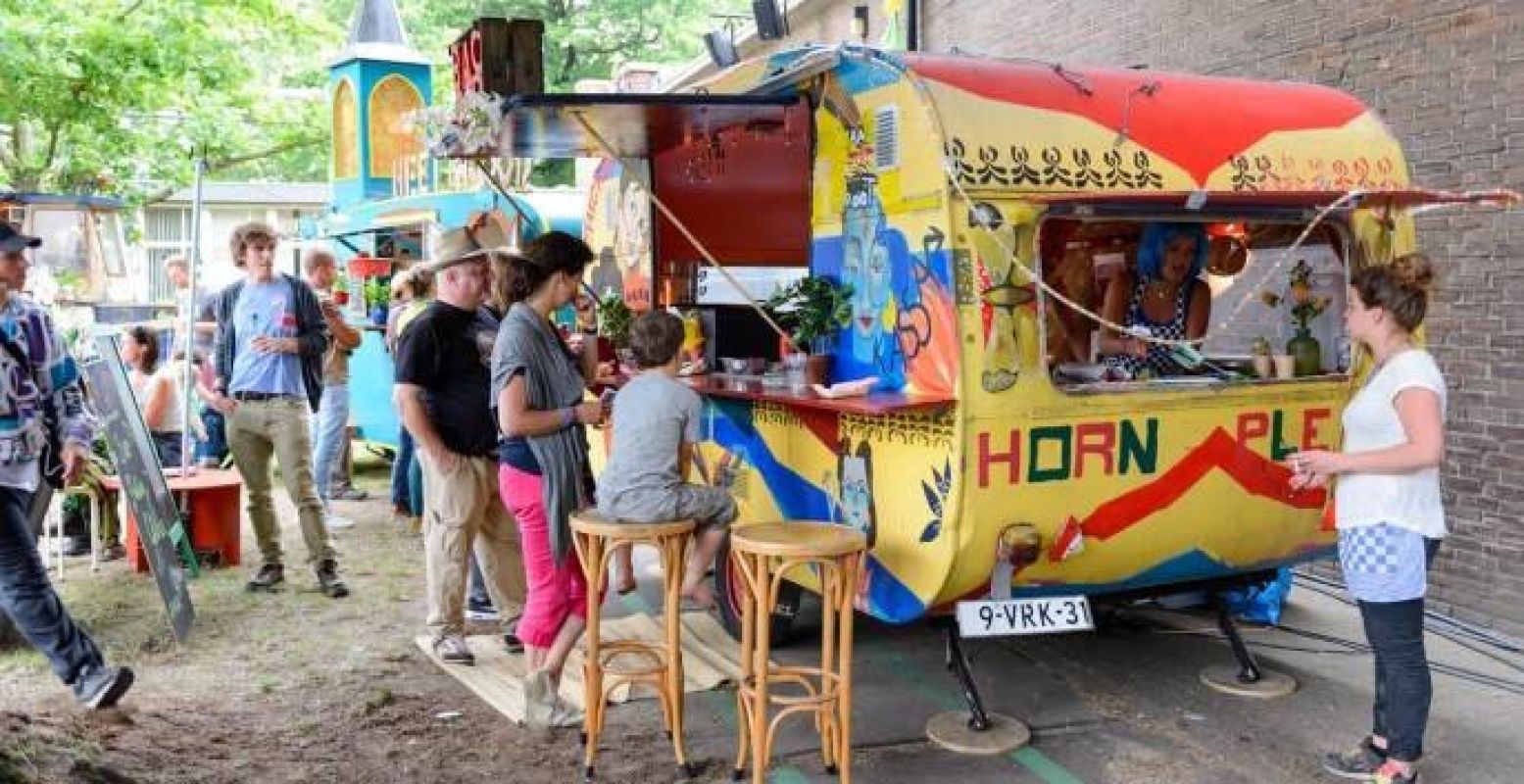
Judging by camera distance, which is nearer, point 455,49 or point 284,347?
point 455,49

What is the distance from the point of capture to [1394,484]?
4141 millimetres

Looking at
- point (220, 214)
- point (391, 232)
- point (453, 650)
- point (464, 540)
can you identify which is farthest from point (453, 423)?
point (220, 214)

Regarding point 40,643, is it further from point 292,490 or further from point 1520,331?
point 1520,331

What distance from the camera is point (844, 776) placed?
4.22m

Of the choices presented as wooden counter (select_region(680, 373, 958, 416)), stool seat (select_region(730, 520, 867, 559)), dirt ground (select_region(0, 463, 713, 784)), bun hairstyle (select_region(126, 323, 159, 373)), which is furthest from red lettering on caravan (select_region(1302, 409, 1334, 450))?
bun hairstyle (select_region(126, 323, 159, 373))

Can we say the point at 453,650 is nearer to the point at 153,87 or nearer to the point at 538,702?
the point at 538,702

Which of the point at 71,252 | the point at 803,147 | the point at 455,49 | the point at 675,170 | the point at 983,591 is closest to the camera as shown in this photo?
the point at 983,591

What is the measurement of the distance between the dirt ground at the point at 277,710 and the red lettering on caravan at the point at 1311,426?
259cm

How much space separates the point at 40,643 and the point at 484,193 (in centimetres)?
603

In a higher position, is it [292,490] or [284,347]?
[284,347]

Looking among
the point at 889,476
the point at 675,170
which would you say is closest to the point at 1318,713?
the point at 889,476

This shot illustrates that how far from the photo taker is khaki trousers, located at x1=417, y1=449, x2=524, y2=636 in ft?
18.3

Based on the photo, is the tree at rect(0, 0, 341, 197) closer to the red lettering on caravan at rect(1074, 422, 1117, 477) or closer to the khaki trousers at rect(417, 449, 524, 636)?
the khaki trousers at rect(417, 449, 524, 636)

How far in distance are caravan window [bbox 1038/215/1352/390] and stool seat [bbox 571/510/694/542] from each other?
1.58 metres
